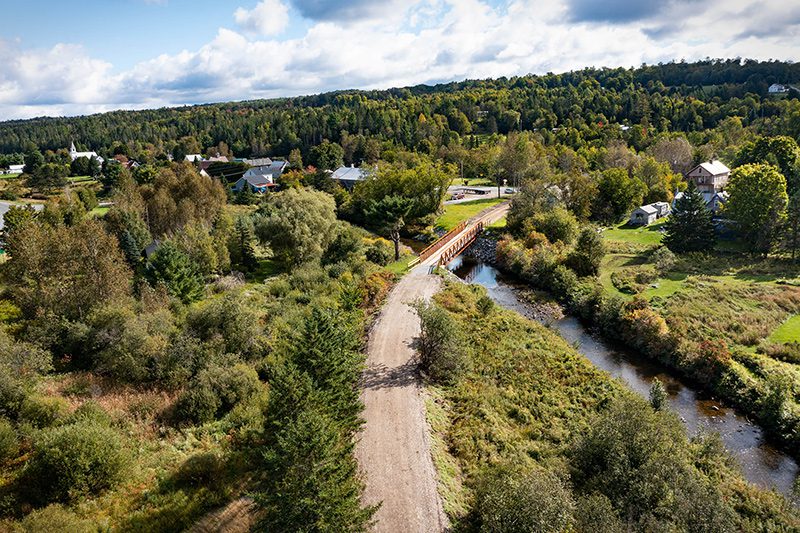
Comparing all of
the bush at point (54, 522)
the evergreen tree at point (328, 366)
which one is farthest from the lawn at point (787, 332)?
the bush at point (54, 522)

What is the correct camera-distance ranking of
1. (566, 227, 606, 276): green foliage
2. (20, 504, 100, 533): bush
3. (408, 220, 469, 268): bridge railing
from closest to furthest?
(20, 504, 100, 533): bush → (566, 227, 606, 276): green foliage → (408, 220, 469, 268): bridge railing

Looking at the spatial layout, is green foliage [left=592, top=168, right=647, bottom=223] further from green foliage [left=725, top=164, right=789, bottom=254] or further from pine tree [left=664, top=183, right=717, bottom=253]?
green foliage [left=725, top=164, right=789, bottom=254]

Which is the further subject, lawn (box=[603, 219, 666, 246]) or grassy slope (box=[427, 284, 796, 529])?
lawn (box=[603, 219, 666, 246])

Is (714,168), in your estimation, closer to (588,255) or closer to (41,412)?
(588,255)

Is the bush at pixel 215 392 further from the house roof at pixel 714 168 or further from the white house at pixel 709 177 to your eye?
the house roof at pixel 714 168

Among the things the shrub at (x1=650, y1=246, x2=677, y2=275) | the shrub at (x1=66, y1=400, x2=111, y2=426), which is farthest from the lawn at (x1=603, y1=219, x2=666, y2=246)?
the shrub at (x1=66, y1=400, x2=111, y2=426)

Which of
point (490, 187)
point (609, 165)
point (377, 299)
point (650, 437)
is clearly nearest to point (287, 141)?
point (490, 187)

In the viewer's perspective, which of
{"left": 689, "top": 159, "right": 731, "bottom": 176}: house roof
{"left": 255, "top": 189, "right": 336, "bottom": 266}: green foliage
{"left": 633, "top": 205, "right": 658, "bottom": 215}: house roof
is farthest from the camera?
{"left": 689, "top": 159, "right": 731, "bottom": 176}: house roof
